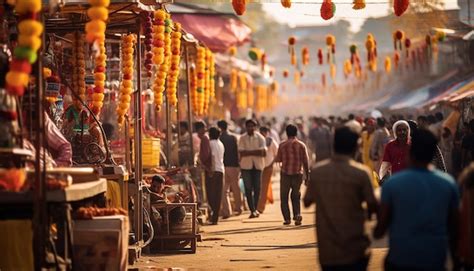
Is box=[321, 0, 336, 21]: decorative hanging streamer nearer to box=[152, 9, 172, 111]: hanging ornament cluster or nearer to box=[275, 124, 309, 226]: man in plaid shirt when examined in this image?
box=[275, 124, 309, 226]: man in plaid shirt

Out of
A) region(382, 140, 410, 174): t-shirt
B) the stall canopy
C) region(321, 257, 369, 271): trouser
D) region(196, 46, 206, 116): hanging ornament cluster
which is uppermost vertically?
the stall canopy

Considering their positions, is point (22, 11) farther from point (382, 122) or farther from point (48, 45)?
point (382, 122)

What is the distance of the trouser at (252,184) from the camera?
74.4 ft

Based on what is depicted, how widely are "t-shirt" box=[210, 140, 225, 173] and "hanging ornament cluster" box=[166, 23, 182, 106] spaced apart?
5.90 feet

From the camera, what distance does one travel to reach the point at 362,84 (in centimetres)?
7512

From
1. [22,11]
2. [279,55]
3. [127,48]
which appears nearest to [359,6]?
[127,48]

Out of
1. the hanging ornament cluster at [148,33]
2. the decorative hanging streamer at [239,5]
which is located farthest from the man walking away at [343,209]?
the decorative hanging streamer at [239,5]

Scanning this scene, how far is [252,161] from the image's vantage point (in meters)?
22.5

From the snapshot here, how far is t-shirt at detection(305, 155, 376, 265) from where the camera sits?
859 centimetres

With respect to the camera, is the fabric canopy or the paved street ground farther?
the fabric canopy

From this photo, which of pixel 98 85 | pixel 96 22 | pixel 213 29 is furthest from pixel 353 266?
pixel 213 29

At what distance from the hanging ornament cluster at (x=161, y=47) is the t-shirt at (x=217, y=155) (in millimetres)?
3165

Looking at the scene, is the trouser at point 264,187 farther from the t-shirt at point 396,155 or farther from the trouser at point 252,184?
the t-shirt at point 396,155

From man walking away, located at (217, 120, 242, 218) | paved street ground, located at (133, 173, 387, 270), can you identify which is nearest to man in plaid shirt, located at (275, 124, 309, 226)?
paved street ground, located at (133, 173, 387, 270)
